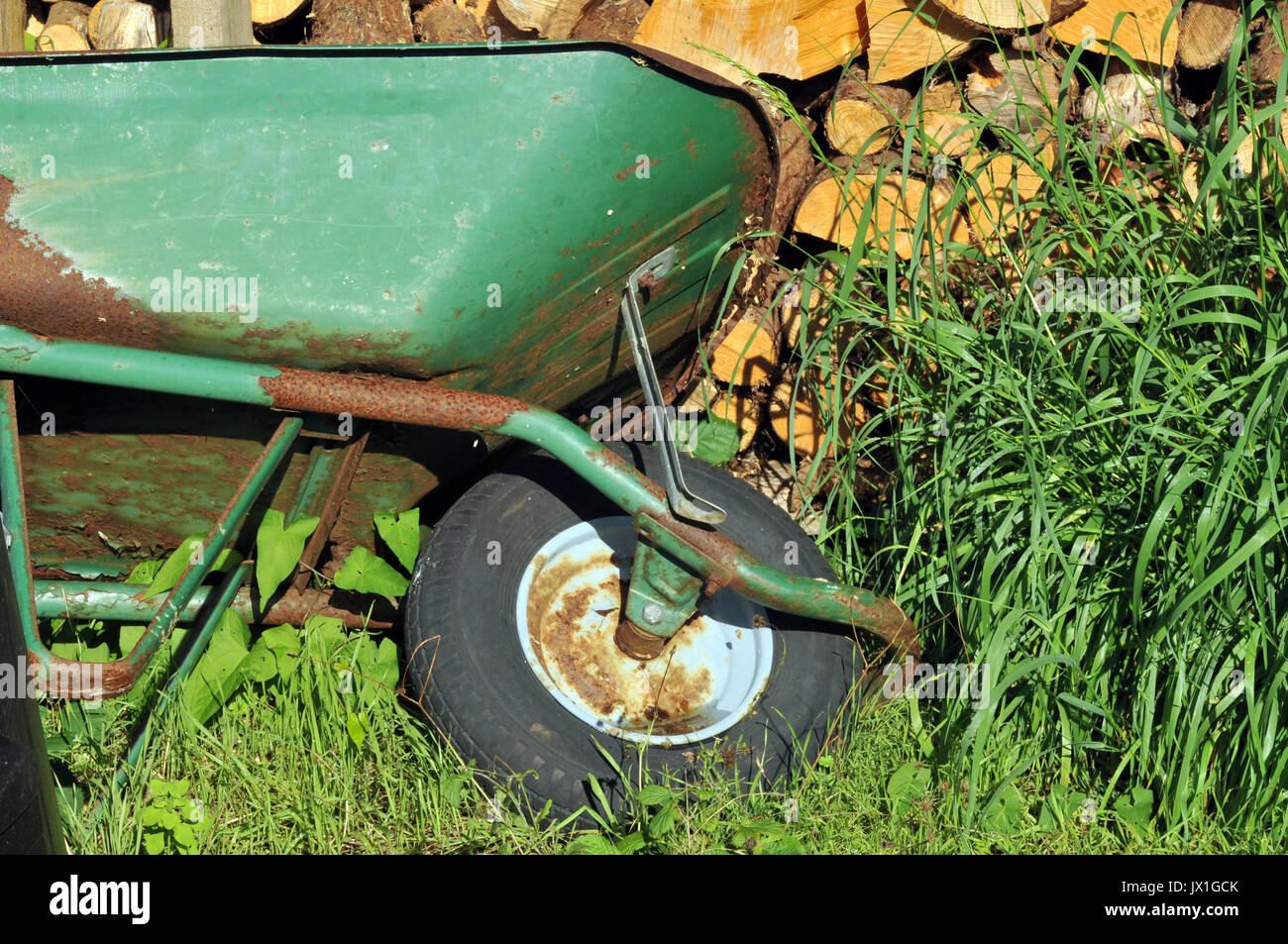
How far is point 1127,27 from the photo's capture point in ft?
7.63

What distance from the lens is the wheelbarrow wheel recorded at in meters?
1.85

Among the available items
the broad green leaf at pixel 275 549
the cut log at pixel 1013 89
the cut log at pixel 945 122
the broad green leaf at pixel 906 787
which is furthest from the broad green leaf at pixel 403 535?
the cut log at pixel 1013 89

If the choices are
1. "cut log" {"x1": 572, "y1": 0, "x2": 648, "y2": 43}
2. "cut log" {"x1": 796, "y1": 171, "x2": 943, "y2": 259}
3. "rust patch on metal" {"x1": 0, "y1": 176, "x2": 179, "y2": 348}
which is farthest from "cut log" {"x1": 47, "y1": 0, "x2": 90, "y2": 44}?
"cut log" {"x1": 796, "y1": 171, "x2": 943, "y2": 259}

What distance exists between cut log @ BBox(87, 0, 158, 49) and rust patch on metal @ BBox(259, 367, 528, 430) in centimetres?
150

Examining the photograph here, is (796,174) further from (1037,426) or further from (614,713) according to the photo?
(614,713)

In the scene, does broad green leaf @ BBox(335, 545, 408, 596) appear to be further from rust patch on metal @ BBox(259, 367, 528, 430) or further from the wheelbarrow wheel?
rust patch on metal @ BBox(259, 367, 528, 430)

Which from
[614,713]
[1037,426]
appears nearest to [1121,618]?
[1037,426]

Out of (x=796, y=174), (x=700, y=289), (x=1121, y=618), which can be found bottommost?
(x=1121, y=618)

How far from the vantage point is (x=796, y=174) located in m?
2.39

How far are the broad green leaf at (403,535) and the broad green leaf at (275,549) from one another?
14 cm

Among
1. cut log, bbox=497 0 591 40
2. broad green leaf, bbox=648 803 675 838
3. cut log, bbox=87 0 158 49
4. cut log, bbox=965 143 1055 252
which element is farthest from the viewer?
cut log, bbox=87 0 158 49

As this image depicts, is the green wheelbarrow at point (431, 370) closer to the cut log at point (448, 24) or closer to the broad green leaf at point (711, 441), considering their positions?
the broad green leaf at point (711, 441)
